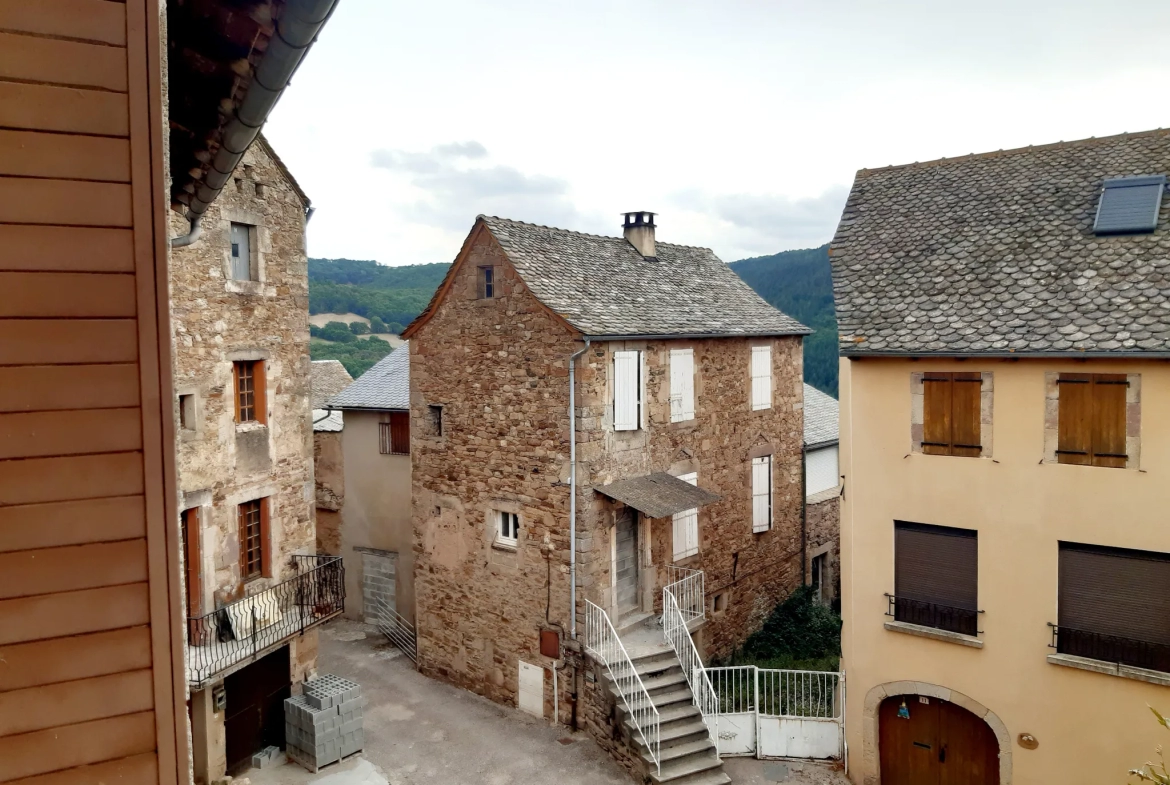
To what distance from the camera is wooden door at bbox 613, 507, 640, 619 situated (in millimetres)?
14594

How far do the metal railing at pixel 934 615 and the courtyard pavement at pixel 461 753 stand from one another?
295cm

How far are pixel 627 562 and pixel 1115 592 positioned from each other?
A: 7.80 m

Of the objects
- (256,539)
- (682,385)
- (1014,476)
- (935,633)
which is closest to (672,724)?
(935,633)

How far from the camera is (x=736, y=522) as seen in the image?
57.3ft

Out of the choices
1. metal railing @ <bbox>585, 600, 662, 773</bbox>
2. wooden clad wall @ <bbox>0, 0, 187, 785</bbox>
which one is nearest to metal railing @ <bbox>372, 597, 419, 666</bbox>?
metal railing @ <bbox>585, 600, 662, 773</bbox>

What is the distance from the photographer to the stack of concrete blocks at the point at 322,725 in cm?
1231

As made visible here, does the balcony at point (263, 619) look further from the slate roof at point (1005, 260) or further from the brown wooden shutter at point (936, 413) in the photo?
the brown wooden shutter at point (936, 413)

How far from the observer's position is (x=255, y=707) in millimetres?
12422

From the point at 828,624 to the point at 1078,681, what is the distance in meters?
8.74

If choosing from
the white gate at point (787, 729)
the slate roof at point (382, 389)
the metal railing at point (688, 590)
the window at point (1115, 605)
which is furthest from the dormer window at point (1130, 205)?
the slate roof at point (382, 389)

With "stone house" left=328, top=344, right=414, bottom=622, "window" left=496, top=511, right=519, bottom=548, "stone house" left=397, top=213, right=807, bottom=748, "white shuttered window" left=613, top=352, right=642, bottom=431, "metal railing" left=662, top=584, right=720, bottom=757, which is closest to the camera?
"metal railing" left=662, top=584, right=720, bottom=757

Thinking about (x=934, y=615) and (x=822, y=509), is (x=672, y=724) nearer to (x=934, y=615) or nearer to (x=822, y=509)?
(x=934, y=615)

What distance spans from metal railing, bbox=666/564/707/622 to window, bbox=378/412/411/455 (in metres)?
7.29

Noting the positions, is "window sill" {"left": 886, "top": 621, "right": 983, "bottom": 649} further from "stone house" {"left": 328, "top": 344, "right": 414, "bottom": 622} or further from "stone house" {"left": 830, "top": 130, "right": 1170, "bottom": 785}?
"stone house" {"left": 328, "top": 344, "right": 414, "bottom": 622}
